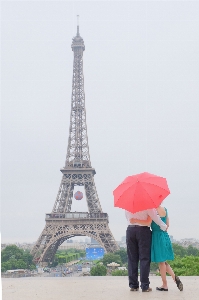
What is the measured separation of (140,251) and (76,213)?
3274 centimetres

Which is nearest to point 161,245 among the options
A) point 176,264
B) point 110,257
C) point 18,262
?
point 176,264

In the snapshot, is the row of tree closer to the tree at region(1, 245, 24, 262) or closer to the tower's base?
the tower's base

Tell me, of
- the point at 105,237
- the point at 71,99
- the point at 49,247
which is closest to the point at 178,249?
the point at 105,237

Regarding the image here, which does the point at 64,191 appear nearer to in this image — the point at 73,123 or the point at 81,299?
the point at 73,123

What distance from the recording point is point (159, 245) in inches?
223

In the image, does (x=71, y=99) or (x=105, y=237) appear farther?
(x=71, y=99)

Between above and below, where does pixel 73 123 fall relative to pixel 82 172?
above

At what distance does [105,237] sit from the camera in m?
36.0

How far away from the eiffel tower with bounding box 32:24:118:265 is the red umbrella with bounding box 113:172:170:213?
29.9 m

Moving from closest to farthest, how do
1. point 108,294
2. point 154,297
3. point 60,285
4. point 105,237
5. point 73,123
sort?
point 154,297, point 108,294, point 60,285, point 105,237, point 73,123

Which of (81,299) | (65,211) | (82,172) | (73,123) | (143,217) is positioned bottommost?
(81,299)

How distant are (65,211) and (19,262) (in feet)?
19.7

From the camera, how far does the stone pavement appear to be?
5332 mm

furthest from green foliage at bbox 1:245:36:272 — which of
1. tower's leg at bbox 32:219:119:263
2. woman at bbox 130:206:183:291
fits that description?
woman at bbox 130:206:183:291
